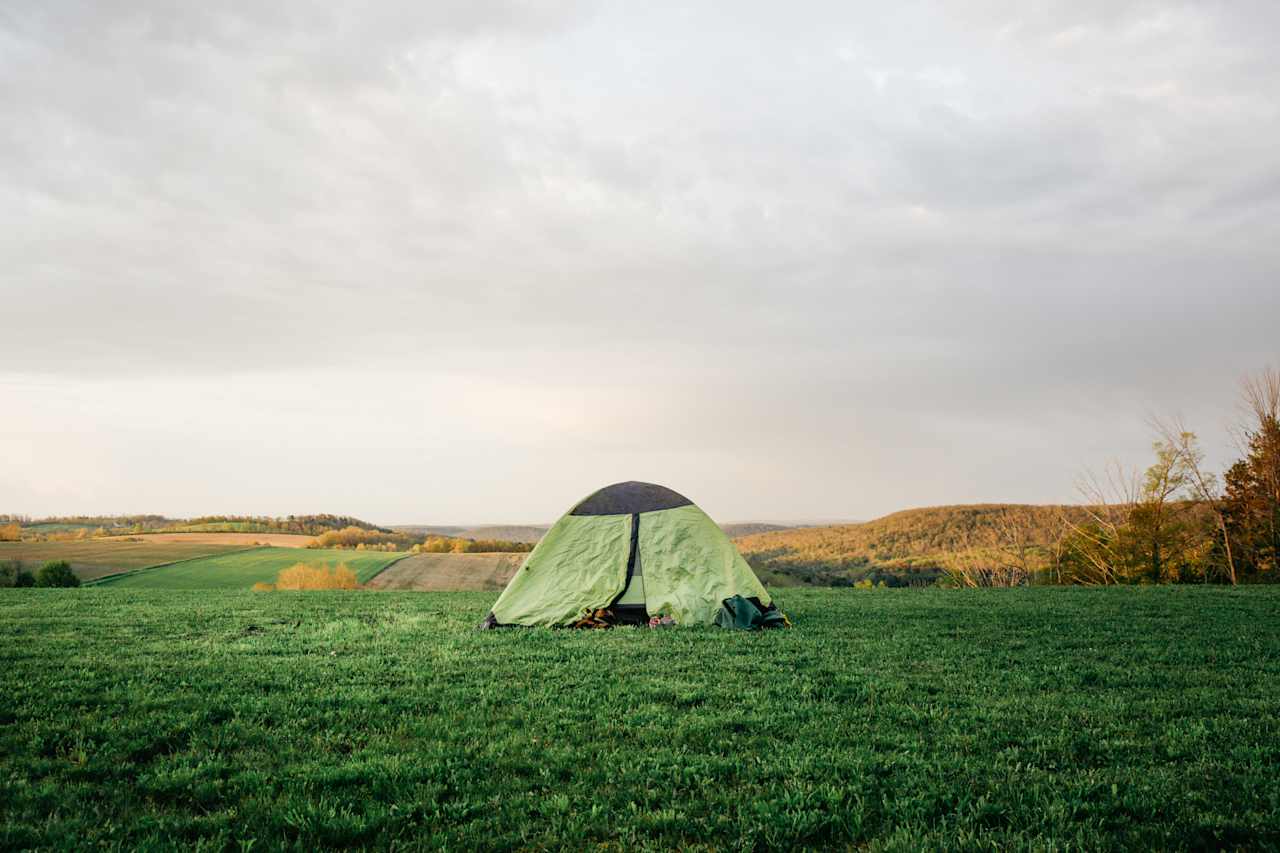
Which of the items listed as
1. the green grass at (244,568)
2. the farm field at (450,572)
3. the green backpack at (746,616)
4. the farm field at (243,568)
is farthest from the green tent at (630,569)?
the green grass at (244,568)

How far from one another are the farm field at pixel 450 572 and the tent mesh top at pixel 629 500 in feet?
53.3

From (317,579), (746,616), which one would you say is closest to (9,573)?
(317,579)

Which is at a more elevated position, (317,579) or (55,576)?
(55,576)

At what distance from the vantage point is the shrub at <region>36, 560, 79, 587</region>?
2933 centimetres

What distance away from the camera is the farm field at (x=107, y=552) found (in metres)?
35.8

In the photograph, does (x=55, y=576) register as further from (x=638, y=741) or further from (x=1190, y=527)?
(x=1190, y=527)

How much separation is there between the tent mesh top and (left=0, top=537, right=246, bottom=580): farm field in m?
30.8

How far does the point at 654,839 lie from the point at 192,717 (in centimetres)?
514

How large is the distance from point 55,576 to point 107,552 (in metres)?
16.2

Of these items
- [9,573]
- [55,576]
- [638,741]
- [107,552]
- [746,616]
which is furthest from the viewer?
[107,552]

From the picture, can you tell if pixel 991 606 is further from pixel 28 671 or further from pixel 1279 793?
pixel 28 671

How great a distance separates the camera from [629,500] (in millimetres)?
15484

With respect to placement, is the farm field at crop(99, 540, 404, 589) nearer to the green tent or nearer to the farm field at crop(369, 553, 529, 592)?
Answer: the farm field at crop(369, 553, 529, 592)

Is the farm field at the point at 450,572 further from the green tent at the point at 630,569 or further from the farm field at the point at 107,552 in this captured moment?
the green tent at the point at 630,569
